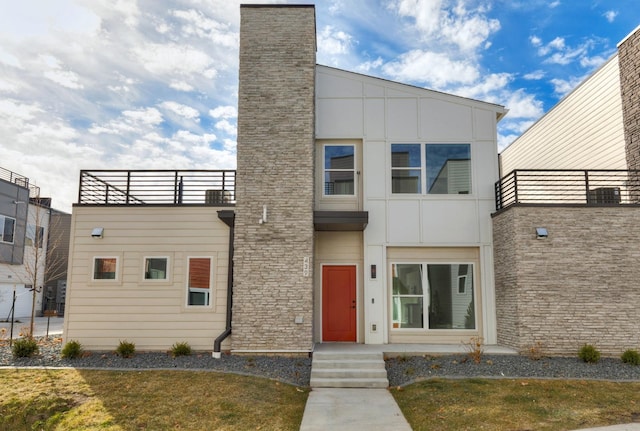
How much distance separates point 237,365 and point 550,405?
6.24 m

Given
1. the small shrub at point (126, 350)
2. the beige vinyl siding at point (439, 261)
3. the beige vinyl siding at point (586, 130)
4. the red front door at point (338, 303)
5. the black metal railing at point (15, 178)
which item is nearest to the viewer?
the small shrub at point (126, 350)

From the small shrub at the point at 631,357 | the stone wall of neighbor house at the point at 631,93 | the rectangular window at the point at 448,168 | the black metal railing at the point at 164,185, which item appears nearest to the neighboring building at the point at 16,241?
the black metal railing at the point at 164,185

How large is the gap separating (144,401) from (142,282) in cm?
471

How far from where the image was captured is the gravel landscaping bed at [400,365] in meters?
9.08

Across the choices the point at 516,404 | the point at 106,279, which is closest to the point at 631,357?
the point at 516,404

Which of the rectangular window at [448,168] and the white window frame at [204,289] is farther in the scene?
the rectangular window at [448,168]

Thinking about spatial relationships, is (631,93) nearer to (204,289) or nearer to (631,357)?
(631,357)

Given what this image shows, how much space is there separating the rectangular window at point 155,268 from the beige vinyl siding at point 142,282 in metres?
0.11

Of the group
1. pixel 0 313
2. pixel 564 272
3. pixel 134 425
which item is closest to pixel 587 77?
pixel 564 272

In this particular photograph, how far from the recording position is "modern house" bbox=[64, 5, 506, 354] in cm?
1107

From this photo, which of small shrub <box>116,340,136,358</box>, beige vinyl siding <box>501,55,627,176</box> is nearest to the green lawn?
small shrub <box>116,340,136,358</box>

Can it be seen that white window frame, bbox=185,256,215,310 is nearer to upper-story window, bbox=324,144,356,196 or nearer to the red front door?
the red front door

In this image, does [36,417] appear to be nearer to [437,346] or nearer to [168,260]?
[168,260]

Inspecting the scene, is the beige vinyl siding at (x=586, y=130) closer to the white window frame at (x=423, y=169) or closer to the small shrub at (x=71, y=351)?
the white window frame at (x=423, y=169)
